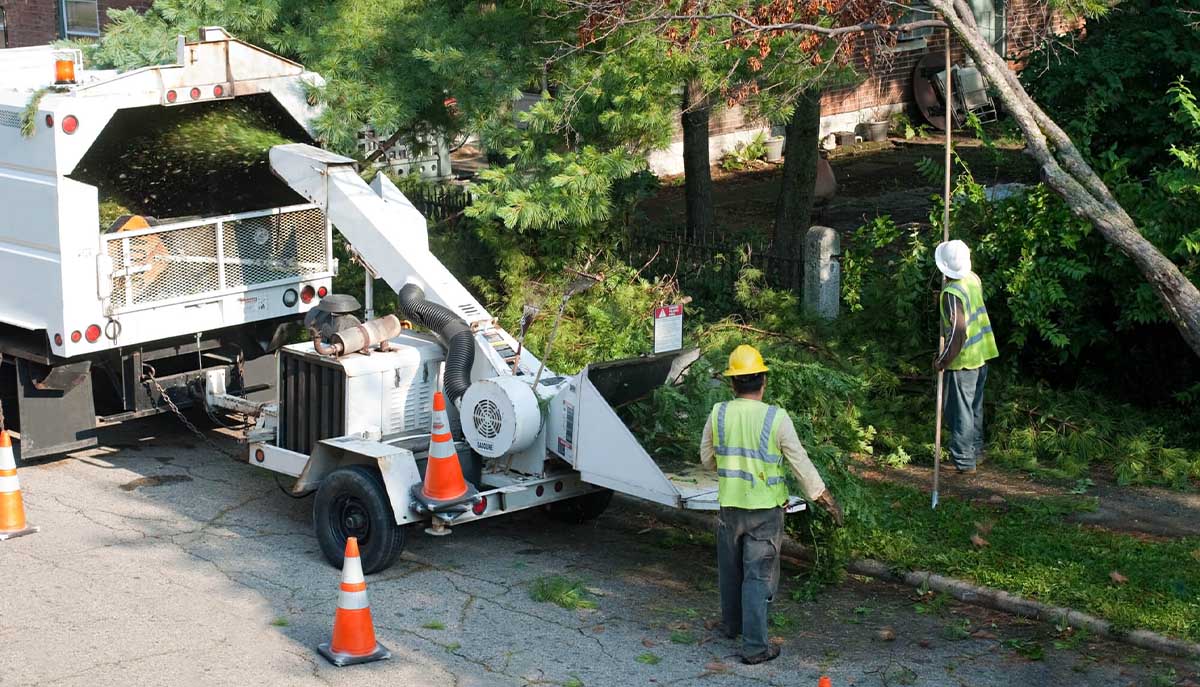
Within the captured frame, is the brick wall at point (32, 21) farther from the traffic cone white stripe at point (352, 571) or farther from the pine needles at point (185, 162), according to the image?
the traffic cone white stripe at point (352, 571)

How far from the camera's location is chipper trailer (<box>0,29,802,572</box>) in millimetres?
7730

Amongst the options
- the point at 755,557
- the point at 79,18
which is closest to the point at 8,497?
the point at 755,557

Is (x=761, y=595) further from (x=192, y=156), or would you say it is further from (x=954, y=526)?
(x=192, y=156)

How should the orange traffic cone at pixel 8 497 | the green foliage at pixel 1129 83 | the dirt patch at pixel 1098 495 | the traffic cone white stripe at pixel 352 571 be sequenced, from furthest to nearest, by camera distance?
1. the green foliage at pixel 1129 83
2. the orange traffic cone at pixel 8 497
3. the dirt patch at pixel 1098 495
4. the traffic cone white stripe at pixel 352 571

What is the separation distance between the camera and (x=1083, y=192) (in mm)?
8453

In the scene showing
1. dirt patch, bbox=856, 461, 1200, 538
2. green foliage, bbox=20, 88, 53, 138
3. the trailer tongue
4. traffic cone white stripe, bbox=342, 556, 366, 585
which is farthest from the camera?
green foliage, bbox=20, 88, 53, 138

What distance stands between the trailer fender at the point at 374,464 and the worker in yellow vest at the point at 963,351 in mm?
3579

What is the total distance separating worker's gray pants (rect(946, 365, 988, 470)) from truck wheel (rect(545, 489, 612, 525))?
2.39m

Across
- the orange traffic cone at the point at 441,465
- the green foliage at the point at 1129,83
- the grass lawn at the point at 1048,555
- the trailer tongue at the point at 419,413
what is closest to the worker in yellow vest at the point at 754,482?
the trailer tongue at the point at 419,413

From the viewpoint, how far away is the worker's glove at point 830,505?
22.9 ft

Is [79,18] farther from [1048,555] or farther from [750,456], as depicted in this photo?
[1048,555]

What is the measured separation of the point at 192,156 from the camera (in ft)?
33.8

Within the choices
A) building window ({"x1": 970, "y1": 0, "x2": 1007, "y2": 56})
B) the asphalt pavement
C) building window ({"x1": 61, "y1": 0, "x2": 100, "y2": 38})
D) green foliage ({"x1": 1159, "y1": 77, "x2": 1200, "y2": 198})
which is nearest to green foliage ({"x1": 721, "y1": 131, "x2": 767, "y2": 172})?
building window ({"x1": 970, "y1": 0, "x2": 1007, "y2": 56})

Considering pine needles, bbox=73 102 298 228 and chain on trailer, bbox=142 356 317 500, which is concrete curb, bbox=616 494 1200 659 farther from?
pine needles, bbox=73 102 298 228
